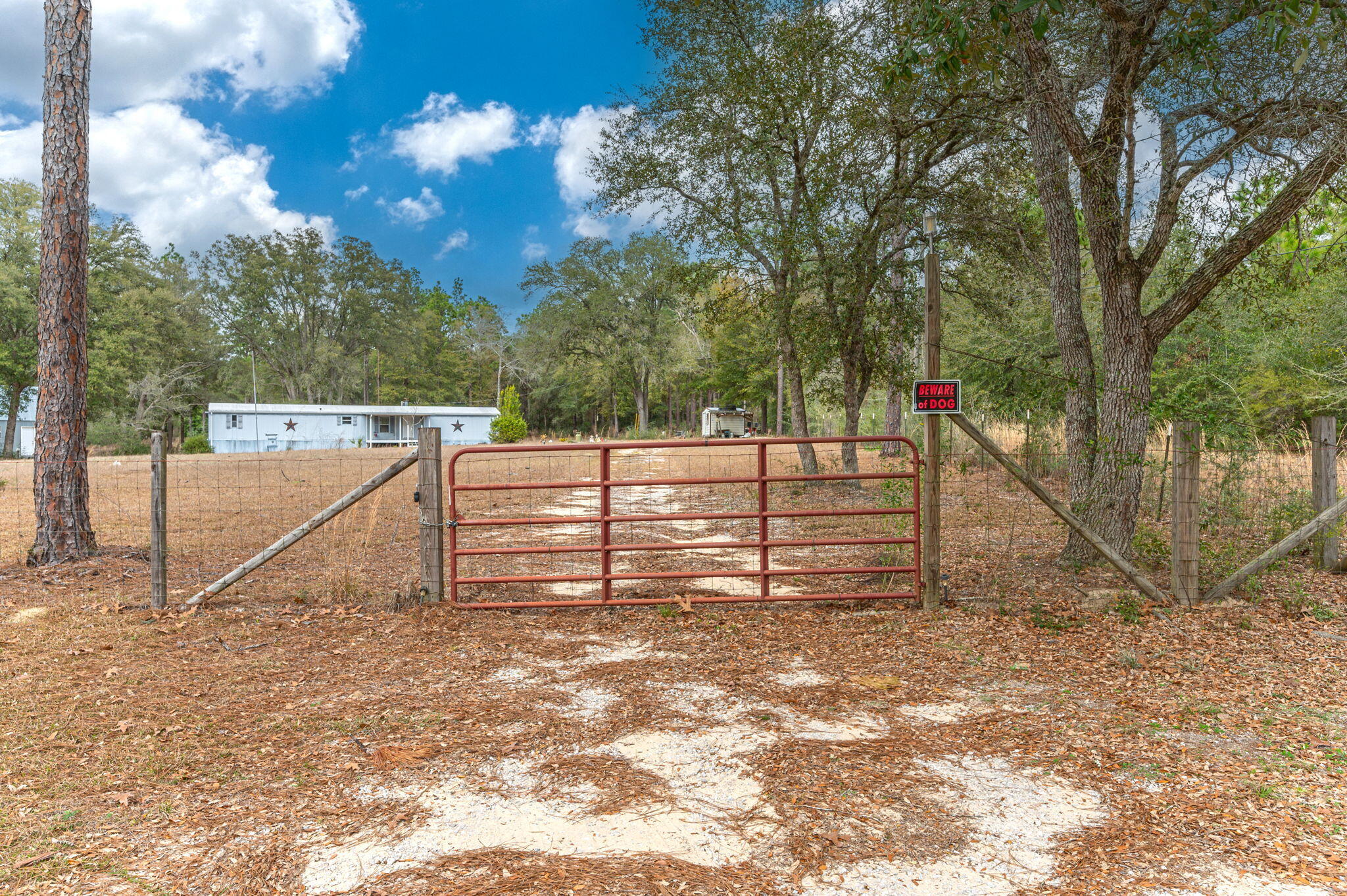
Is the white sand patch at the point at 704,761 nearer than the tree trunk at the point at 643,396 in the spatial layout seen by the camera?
Yes

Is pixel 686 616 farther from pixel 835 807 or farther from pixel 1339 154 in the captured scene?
pixel 1339 154

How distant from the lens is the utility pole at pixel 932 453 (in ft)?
21.2

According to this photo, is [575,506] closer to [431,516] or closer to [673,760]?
[431,516]

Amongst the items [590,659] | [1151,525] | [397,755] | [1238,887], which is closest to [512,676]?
[590,659]

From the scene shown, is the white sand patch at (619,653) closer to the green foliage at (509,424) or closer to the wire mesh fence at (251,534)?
the wire mesh fence at (251,534)

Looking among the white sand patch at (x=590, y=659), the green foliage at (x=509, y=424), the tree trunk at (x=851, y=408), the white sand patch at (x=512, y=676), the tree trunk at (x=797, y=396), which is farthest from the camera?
the green foliage at (x=509, y=424)

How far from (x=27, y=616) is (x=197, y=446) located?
1485 inches

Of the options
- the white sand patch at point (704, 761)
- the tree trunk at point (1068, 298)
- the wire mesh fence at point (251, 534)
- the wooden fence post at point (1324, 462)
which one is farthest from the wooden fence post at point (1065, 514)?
the wire mesh fence at point (251, 534)

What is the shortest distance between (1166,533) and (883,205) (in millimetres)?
5878

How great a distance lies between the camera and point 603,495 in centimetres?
667

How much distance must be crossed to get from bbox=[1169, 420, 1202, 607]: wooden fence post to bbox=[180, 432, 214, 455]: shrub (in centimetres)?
4176

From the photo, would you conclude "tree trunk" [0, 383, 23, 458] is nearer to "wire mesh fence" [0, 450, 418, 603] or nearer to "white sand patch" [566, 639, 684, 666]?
"wire mesh fence" [0, 450, 418, 603]

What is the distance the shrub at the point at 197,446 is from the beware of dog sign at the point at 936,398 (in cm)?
4056

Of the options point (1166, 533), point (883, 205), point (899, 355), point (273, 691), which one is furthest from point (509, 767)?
point (899, 355)
